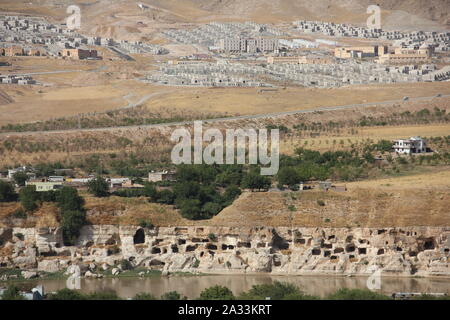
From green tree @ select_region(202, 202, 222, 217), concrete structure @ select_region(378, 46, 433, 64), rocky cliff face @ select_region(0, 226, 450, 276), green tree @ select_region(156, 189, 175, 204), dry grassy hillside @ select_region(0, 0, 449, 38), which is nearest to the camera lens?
rocky cliff face @ select_region(0, 226, 450, 276)

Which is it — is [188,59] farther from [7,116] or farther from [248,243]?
[248,243]

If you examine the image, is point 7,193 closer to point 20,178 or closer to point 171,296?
point 20,178

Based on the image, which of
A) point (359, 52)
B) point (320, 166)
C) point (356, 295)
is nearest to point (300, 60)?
point (359, 52)

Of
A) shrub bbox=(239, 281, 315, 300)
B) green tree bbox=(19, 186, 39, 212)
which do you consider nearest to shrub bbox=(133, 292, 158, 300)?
shrub bbox=(239, 281, 315, 300)

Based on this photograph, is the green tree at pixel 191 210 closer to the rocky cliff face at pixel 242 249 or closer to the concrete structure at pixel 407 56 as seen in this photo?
the rocky cliff face at pixel 242 249

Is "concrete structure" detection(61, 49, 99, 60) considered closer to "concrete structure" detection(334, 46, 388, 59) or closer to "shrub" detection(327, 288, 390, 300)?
"concrete structure" detection(334, 46, 388, 59)
